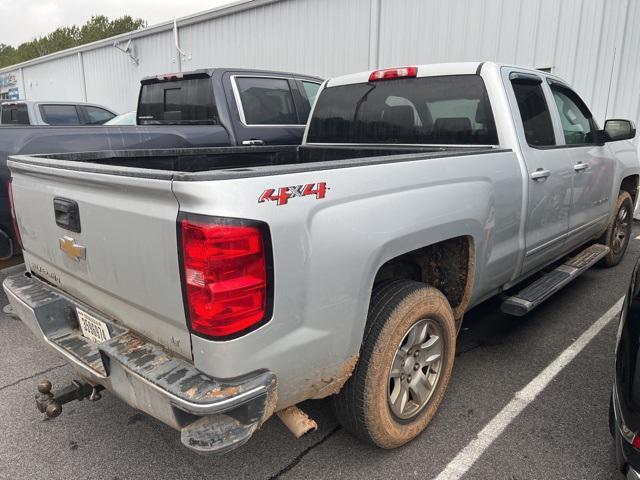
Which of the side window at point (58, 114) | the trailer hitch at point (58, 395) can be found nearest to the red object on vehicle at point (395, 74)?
the trailer hitch at point (58, 395)

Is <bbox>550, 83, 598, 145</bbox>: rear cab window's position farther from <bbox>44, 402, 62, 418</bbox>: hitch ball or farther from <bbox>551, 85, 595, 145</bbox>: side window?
<bbox>44, 402, 62, 418</bbox>: hitch ball

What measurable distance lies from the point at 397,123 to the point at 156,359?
2.39 metres

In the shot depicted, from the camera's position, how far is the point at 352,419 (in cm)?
230

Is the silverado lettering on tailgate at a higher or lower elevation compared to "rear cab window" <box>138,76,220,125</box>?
lower

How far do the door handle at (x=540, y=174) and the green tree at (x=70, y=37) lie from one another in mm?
68531

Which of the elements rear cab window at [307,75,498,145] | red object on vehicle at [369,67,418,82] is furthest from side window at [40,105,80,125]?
red object on vehicle at [369,67,418,82]

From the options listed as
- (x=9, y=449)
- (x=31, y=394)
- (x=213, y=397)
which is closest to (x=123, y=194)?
(x=213, y=397)

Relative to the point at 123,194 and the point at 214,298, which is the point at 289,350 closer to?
the point at 214,298

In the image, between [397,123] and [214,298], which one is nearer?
[214,298]

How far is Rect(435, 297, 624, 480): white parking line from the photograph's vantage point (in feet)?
Result: 7.75

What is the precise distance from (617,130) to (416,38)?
6.50 meters

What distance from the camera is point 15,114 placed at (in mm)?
9961

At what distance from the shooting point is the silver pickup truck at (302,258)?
171 centimetres

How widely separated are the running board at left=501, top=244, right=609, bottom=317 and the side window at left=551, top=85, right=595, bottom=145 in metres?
0.99
